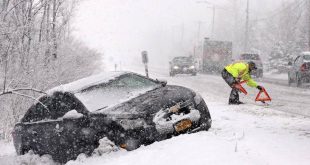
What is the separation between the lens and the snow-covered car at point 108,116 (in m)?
7.38

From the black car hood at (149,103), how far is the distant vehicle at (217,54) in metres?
30.4

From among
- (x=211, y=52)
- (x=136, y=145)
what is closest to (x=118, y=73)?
(x=136, y=145)

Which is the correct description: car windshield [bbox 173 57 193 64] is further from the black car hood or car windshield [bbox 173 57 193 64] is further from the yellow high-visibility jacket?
the black car hood

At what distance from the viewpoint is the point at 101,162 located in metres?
7.19

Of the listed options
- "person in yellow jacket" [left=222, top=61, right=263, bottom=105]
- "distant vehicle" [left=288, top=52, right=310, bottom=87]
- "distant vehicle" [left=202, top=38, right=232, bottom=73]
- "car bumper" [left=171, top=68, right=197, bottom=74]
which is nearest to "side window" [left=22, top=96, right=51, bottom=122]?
"person in yellow jacket" [left=222, top=61, right=263, bottom=105]

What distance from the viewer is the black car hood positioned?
7508 millimetres

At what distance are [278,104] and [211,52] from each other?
81.5 feet

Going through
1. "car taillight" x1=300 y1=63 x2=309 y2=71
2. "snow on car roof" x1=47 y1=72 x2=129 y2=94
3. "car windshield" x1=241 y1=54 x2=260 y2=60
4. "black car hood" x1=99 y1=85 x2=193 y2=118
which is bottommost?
"car windshield" x1=241 y1=54 x2=260 y2=60

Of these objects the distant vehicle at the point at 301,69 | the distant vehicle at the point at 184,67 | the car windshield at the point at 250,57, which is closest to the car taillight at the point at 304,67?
the distant vehicle at the point at 301,69

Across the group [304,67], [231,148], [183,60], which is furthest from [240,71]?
[183,60]

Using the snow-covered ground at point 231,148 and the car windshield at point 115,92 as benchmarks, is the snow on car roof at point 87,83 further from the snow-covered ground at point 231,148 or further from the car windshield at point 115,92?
the snow-covered ground at point 231,148

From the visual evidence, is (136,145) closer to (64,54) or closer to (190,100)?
(190,100)

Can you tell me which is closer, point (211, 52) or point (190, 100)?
point (190, 100)

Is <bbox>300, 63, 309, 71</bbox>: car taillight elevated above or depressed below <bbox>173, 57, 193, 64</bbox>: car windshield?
above
